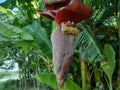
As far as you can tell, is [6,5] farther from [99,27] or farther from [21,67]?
[21,67]

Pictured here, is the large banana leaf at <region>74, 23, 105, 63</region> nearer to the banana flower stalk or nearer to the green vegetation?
the green vegetation

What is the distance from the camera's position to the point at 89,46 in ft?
4.81

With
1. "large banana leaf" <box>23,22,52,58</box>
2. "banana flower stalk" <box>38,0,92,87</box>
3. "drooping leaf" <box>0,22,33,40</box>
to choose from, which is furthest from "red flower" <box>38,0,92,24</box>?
"large banana leaf" <box>23,22,52,58</box>

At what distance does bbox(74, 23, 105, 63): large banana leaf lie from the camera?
4.31 ft

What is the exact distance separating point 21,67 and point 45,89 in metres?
2.05

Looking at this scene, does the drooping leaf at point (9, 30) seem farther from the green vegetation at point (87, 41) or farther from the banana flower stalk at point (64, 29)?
the banana flower stalk at point (64, 29)

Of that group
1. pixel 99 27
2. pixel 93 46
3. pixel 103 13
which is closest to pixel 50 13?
pixel 93 46

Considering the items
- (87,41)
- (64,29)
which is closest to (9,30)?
(87,41)

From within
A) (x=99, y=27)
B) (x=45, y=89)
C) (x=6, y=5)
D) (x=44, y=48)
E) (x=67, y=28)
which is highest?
(x=6, y=5)

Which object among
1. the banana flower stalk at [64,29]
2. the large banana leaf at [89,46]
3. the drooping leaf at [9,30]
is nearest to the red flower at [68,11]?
the banana flower stalk at [64,29]

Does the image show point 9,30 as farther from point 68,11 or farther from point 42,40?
point 68,11

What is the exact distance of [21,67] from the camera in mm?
7496

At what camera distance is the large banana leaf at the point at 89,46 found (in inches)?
51.8

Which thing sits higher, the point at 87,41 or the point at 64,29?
the point at 87,41
